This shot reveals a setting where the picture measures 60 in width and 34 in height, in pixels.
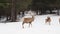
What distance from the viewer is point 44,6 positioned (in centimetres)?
4147

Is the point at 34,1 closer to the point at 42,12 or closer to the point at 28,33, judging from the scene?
the point at 42,12

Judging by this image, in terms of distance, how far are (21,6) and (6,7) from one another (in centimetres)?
227

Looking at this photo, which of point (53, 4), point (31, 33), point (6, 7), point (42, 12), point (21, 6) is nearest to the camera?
point (31, 33)

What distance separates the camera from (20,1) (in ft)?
77.6

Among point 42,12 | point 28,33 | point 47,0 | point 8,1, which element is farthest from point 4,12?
point 42,12

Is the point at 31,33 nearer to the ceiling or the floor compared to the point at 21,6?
nearer to the floor

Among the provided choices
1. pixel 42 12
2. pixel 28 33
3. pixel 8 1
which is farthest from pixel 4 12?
pixel 42 12

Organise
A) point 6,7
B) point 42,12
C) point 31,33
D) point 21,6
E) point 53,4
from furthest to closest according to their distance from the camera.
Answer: point 42,12, point 53,4, point 21,6, point 6,7, point 31,33

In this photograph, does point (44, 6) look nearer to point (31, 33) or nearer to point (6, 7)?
point (6, 7)

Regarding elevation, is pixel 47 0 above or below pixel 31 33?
above

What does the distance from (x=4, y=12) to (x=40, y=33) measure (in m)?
14.2

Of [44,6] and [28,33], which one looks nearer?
[28,33]

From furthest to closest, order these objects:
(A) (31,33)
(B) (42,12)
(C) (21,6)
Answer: (B) (42,12) → (C) (21,6) → (A) (31,33)

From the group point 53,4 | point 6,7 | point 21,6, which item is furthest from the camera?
point 53,4
